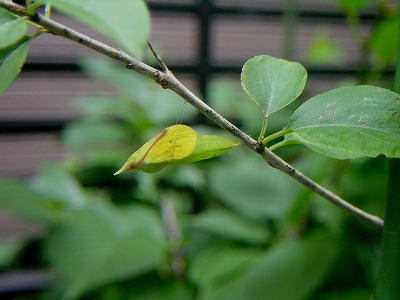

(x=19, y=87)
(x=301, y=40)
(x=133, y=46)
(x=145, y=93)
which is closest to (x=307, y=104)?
(x=133, y=46)

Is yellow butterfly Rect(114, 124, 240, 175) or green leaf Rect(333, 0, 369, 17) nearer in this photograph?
yellow butterfly Rect(114, 124, 240, 175)

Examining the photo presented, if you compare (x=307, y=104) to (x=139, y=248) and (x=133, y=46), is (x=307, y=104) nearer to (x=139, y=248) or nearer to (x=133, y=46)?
(x=133, y=46)

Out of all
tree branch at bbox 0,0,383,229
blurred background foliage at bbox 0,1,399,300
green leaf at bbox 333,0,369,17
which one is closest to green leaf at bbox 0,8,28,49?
tree branch at bbox 0,0,383,229

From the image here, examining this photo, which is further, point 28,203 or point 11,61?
point 28,203

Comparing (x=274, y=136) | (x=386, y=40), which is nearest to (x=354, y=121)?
(x=274, y=136)

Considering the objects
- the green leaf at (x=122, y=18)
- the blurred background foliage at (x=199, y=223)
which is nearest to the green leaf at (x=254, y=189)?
the blurred background foliage at (x=199, y=223)

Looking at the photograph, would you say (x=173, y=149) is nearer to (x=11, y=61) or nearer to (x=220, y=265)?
(x=11, y=61)

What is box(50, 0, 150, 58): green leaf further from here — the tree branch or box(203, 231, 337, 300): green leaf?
box(203, 231, 337, 300): green leaf
